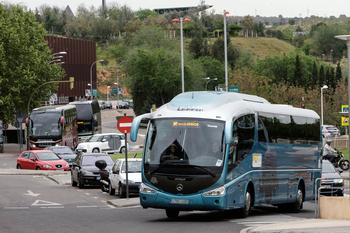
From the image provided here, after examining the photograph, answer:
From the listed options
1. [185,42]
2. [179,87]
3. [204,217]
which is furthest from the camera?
[185,42]

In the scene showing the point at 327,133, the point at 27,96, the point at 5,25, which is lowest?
the point at 327,133

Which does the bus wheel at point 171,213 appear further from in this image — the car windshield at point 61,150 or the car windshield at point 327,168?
the car windshield at point 61,150

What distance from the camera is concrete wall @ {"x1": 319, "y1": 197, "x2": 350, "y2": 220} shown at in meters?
12.7

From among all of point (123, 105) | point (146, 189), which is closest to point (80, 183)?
point (146, 189)

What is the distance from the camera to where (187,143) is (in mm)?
13266

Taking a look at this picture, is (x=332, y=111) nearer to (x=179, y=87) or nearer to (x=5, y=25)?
(x=179, y=87)

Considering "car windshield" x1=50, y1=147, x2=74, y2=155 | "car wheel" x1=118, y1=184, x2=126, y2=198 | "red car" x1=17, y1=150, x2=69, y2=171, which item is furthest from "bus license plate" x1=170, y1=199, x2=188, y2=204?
"car windshield" x1=50, y1=147, x2=74, y2=155

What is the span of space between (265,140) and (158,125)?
3.34 metres

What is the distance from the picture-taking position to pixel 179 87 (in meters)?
92.4

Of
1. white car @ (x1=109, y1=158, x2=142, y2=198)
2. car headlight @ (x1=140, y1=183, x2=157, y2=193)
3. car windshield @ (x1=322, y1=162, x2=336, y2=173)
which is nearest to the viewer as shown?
car headlight @ (x1=140, y1=183, x2=157, y2=193)

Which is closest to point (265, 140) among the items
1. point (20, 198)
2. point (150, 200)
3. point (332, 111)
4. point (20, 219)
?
point (150, 200)

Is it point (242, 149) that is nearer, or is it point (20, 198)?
point (242, 149)

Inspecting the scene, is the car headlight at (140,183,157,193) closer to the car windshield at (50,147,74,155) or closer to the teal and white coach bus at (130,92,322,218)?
the teal and white coach bus at (130,92,322,218)

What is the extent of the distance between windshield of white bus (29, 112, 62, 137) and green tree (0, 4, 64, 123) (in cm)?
852
